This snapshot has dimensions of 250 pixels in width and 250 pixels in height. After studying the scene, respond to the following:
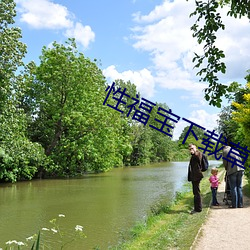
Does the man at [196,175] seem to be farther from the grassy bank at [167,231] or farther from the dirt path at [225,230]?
the dirt path at [225,230]

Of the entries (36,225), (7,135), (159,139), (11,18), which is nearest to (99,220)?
(36,225)

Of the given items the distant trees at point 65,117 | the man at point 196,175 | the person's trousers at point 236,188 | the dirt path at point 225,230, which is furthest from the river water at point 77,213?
the distant trees at point 65,117

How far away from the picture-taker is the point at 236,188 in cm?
1023

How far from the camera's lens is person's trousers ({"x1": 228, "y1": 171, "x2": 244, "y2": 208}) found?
10211mm

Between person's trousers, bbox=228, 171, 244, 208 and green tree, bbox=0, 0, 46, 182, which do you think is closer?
person's trousers, bbox=228, 171, 244, 208

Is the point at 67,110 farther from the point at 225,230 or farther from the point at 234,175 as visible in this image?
the point at 225,230

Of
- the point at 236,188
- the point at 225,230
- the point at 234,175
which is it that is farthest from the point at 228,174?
the point at 225,230

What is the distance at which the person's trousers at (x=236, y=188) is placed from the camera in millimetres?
10211

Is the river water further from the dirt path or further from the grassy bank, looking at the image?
the dirt path

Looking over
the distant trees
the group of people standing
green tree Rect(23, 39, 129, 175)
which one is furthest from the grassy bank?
green tree Rect(23, 39, 129, 175)

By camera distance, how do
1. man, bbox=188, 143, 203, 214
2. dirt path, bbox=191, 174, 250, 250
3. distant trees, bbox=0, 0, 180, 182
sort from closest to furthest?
1. dirt path, bbox=191, 174, 250, 250
2. man, bbox=188, 143, 203, 214
3. distant trees, bbox=0, 0, 180, 182

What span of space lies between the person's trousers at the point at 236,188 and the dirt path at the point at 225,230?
0.75 ft

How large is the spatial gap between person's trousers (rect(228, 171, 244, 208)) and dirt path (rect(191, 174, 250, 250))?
23 centimetres

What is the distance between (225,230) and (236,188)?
2824 millimetres
